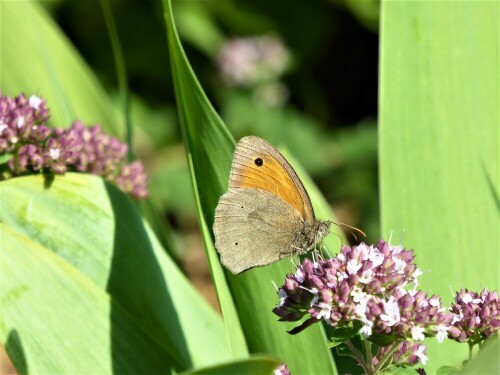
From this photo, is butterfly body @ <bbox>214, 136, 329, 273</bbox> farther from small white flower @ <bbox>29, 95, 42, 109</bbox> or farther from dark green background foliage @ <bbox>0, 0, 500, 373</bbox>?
small white flower @ <bbox>29, 95, 42, 109</bbox>

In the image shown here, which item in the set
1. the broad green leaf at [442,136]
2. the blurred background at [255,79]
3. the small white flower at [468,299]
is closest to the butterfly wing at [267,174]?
the broad green leaf at [442,136]

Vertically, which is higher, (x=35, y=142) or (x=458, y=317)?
(x=35, y=142)

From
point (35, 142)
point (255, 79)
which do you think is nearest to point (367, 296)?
point (35, 142)

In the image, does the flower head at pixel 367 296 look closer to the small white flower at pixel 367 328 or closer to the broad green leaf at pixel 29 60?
the small white flower at pixel 367 328

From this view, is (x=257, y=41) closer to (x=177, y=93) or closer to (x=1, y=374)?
(x=1, y=374)

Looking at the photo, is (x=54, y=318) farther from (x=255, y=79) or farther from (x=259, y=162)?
(x=255, y=79)

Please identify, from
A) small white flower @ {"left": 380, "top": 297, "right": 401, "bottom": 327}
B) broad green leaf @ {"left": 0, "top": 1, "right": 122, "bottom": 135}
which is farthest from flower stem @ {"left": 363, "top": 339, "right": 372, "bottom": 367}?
broad green leaf @ {"left": 0, "top": 1, "right": 122, "bottom": 135}

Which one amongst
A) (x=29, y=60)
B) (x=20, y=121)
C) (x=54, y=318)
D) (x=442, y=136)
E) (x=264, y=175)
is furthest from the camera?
(x=29, y=60)

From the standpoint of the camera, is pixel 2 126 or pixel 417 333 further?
pixel 2 126

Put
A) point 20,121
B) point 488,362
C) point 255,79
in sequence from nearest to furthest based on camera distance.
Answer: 1. point 488,362
2. point 20,121
3. point 255,79
